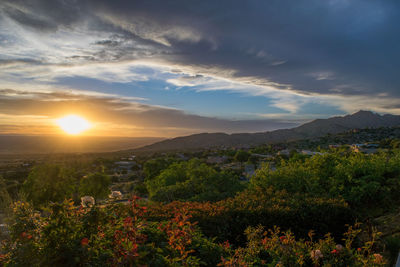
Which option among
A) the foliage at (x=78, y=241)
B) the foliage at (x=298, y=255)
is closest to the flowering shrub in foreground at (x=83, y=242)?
the foliage at (x=78, y=241)

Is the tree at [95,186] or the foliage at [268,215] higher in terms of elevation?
the foliage at [268,215]

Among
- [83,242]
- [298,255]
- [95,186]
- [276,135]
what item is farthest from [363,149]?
[276,135]

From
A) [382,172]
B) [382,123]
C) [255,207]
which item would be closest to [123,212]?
[255,207]

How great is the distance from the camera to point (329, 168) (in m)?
10.6

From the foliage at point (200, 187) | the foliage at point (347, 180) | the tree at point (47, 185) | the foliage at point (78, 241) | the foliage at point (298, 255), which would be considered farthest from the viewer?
the foliage at point (200, 187)

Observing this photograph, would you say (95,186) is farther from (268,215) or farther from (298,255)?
(298,255)

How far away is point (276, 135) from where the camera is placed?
14625 cm

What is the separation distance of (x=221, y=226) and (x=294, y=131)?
153914mm

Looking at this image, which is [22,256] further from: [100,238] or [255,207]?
[255,207]

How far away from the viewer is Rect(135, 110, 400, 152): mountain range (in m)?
137

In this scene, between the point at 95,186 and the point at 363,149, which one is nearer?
the point at 95,186

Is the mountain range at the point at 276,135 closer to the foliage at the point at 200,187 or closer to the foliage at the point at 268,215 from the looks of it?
the foliage at the point at 200,187

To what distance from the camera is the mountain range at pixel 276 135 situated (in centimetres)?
13675

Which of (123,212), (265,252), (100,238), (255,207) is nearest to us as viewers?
(100,238)
